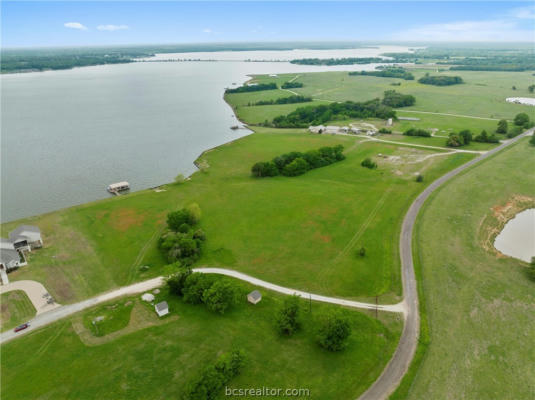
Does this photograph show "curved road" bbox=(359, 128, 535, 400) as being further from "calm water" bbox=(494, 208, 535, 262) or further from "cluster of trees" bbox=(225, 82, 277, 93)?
"cluster of trees" bbox=(225, 82, 277, 93)

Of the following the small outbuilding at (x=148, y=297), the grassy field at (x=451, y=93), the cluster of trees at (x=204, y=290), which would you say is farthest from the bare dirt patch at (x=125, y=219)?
the grassy field at (x=451, y=93)

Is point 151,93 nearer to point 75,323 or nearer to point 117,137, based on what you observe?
point 117,137

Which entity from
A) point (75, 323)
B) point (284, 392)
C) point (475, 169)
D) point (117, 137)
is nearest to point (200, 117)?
point (117, 137)

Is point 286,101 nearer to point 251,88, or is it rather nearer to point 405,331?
point 251,88

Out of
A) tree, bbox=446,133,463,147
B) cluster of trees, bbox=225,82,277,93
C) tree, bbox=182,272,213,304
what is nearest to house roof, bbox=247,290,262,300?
tree, bbox=182,272,213,304

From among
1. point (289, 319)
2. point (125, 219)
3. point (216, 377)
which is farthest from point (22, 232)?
point (289, 319)

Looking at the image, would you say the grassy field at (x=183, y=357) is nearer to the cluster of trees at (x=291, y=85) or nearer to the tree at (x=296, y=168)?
the tree at (x=296, y=168)
